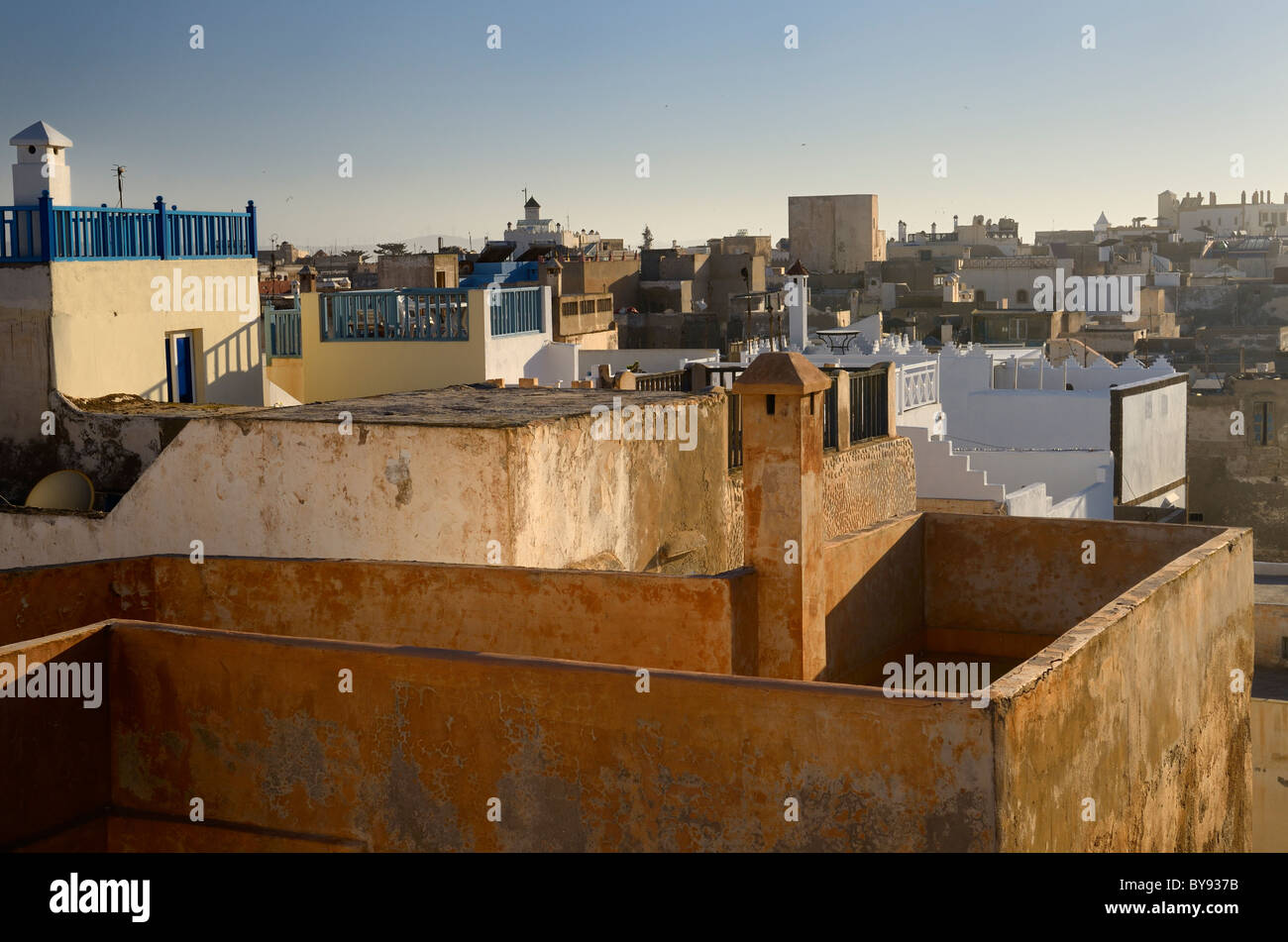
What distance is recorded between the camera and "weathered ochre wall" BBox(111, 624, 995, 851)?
235 inches

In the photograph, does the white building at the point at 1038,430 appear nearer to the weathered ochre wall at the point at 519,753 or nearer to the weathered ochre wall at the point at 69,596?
the weathered ochre wall at the point at 69,596

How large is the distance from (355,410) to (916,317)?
130 feet

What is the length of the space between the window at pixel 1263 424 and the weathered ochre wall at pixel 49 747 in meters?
31.5

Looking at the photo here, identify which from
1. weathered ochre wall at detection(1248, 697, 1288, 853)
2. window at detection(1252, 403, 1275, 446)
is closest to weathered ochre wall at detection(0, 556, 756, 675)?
weathered ochre wall at detection(1248, 697, 1288, 853)

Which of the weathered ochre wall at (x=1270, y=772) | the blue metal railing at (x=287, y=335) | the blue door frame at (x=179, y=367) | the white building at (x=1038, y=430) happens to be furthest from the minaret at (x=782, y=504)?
the white building at (x=1038, y=430)

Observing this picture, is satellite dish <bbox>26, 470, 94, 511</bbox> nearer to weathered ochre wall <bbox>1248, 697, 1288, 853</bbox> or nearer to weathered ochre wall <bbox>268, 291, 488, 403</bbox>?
weathered ochre wall <bbox>268, 291, 488, 403</bbox>

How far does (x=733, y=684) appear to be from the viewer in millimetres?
6199

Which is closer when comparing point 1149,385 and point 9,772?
point 9,772

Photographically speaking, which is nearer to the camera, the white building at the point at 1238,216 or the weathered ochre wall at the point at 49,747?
the weathered ochre wall at the point at 49,747

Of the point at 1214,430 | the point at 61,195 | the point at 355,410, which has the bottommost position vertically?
the point at 1214,430

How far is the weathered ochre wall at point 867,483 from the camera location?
60.1ft

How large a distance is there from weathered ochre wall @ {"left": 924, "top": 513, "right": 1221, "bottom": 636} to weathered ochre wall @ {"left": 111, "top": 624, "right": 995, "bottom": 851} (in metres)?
4.80

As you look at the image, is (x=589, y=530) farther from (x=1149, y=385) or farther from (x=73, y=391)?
(x=1149, y=385)
